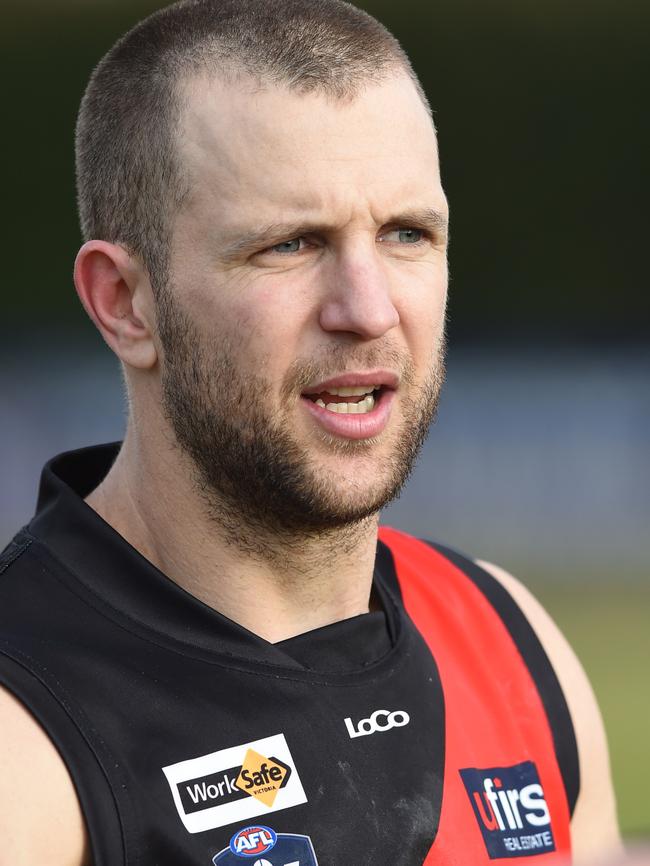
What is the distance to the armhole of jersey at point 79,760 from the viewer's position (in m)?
1.81

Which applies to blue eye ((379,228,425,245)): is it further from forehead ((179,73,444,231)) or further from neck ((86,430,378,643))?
neck ((86,430,378,643))

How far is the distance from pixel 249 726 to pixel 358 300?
0.67 metres

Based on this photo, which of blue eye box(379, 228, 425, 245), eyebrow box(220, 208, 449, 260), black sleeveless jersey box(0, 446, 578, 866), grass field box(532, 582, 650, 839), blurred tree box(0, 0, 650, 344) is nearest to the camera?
black sleeveless jersey box(0, 446, 578, 866)

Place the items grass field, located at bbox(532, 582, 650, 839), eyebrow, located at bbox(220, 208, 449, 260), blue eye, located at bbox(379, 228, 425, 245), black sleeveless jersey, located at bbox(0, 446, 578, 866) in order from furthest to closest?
grass field, located at bbox(532, 582, 650, 839)
blue eye, located at bbox(379, 228, 425, 245)
eyebrow, located at bbox(220, 208, 449, 260)
black sleeveless jersey, located at bbox(0, 446, 578, 866)

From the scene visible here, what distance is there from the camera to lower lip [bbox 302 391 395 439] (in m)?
2.07

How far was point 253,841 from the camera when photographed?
6.42ft

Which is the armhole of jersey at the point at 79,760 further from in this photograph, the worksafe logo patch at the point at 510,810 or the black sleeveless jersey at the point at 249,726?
the worksafe logo patch at the point at 510,810

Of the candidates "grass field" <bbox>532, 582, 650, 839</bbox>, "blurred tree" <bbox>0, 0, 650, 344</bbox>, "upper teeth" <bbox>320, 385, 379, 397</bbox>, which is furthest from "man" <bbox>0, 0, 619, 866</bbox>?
"blurred tree" <bbox>0, 0, 650, 344</bbox>

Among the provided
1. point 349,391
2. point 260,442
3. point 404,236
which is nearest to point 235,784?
point 260,442

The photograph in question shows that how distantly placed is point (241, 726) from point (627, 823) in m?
3.55

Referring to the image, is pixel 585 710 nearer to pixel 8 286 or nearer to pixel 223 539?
→ pixel 223 539

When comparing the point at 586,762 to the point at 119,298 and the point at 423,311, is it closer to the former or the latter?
the point at 423,311

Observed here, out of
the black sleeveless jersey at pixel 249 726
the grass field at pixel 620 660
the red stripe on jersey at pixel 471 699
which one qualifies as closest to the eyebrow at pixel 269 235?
the black sleeveless jersey at pixel 249 726

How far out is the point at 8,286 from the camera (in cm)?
1177
